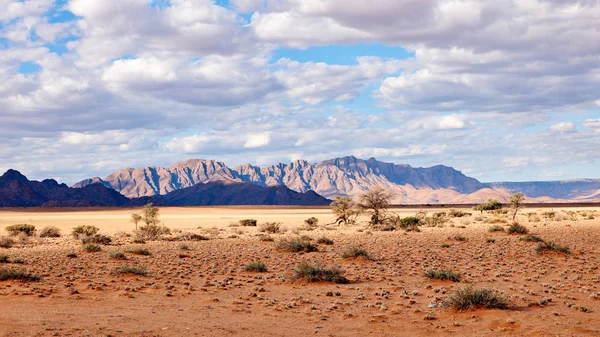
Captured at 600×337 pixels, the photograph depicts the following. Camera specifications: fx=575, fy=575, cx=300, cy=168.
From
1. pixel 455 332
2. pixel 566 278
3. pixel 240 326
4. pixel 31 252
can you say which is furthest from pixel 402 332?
pixel 31 252

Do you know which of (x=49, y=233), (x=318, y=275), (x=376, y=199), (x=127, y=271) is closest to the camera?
(x=318, y=275)

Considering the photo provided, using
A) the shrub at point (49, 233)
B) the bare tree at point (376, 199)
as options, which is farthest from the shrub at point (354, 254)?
the shrub at point (49, 233)

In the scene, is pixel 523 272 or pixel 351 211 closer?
pixel 523 272

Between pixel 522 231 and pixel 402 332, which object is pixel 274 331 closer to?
pixel 402 332

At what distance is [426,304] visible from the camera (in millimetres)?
16312

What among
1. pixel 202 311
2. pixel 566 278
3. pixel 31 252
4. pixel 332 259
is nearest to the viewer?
pixel 202 311

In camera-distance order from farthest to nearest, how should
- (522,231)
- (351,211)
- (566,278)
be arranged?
(351,211) < (522,231) < (566,278)

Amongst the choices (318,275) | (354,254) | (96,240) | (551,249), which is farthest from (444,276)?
(96,240)

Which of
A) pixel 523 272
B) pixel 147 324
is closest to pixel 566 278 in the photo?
pixel 523 272

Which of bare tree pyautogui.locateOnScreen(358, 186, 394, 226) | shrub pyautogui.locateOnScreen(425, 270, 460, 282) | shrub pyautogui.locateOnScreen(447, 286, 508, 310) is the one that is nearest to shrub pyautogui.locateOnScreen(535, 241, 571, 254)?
shrub pyautogui.locateOnScreen(425, 270, 460, 282)

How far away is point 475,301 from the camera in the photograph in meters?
15.2

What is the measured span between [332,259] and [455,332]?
563 inches

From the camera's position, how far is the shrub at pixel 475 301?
49.5 ft

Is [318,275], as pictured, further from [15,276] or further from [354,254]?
[15,276]
